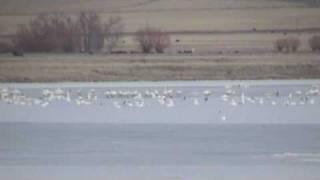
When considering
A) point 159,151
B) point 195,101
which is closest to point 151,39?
point 195,101

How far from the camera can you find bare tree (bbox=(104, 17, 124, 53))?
5.18 metres

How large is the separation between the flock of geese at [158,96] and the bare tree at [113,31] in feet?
1.02

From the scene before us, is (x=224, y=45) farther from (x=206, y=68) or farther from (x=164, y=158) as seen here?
(x=164, y=158)

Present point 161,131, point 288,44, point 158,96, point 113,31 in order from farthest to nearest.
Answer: point 158,96, point 113,31, point 288,44, point 161,131

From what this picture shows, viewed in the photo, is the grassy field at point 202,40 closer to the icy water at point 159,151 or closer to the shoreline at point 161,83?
Result: the shoreline at point 161,83

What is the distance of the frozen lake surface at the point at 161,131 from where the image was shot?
3.63 metres

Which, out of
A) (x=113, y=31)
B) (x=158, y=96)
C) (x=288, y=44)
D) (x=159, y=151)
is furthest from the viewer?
(x=158, y=96)

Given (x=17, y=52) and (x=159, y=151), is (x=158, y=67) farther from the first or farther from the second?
(x=159, y=151)

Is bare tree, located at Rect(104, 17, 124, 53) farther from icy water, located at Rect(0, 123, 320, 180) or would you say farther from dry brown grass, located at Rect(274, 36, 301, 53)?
dry brown grass, located at Rect(274, 36, 301, 53)

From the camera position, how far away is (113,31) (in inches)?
205

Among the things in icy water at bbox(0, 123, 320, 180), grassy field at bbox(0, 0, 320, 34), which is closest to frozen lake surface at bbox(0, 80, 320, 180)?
icy water at bbox(0, 123, 320, 180)

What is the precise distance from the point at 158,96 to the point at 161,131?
2.10 ft

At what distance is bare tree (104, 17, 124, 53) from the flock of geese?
31 centimetres

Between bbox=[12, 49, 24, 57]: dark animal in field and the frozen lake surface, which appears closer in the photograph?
the frozen lake surface
